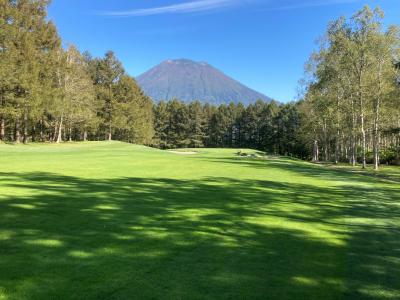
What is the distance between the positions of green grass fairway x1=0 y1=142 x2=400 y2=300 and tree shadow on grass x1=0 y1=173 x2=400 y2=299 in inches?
0.7

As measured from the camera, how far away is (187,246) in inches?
235

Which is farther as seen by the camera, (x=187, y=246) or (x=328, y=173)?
(x=328, y=173)

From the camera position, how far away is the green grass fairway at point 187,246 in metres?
4.39

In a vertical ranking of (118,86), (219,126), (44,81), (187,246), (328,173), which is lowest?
(187,246)

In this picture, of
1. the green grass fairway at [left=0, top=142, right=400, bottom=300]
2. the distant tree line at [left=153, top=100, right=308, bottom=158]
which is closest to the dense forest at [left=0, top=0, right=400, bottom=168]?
the green grass fairway at [left=0, top=142, right=400, bottom=300]

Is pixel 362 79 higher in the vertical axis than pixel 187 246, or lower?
higher

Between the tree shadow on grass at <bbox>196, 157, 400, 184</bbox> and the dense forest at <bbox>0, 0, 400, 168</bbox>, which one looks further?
the dense forest at <bbox>0, 0, 400, 168</bbox>

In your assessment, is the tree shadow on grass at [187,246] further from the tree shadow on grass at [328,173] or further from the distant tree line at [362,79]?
the distant tree line at [362,79]

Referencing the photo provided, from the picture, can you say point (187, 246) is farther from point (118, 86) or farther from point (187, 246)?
point (118, 86)

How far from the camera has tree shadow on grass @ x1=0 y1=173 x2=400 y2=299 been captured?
4395 mm

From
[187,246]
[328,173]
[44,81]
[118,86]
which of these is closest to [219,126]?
[118,86]

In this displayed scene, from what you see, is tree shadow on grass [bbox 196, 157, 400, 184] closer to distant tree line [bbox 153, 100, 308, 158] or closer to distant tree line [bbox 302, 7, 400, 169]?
distant tree line [bbox 302, 7, 400, 169]

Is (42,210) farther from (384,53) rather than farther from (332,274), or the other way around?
(384,53)

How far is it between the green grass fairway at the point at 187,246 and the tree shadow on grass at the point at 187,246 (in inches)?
0.7
